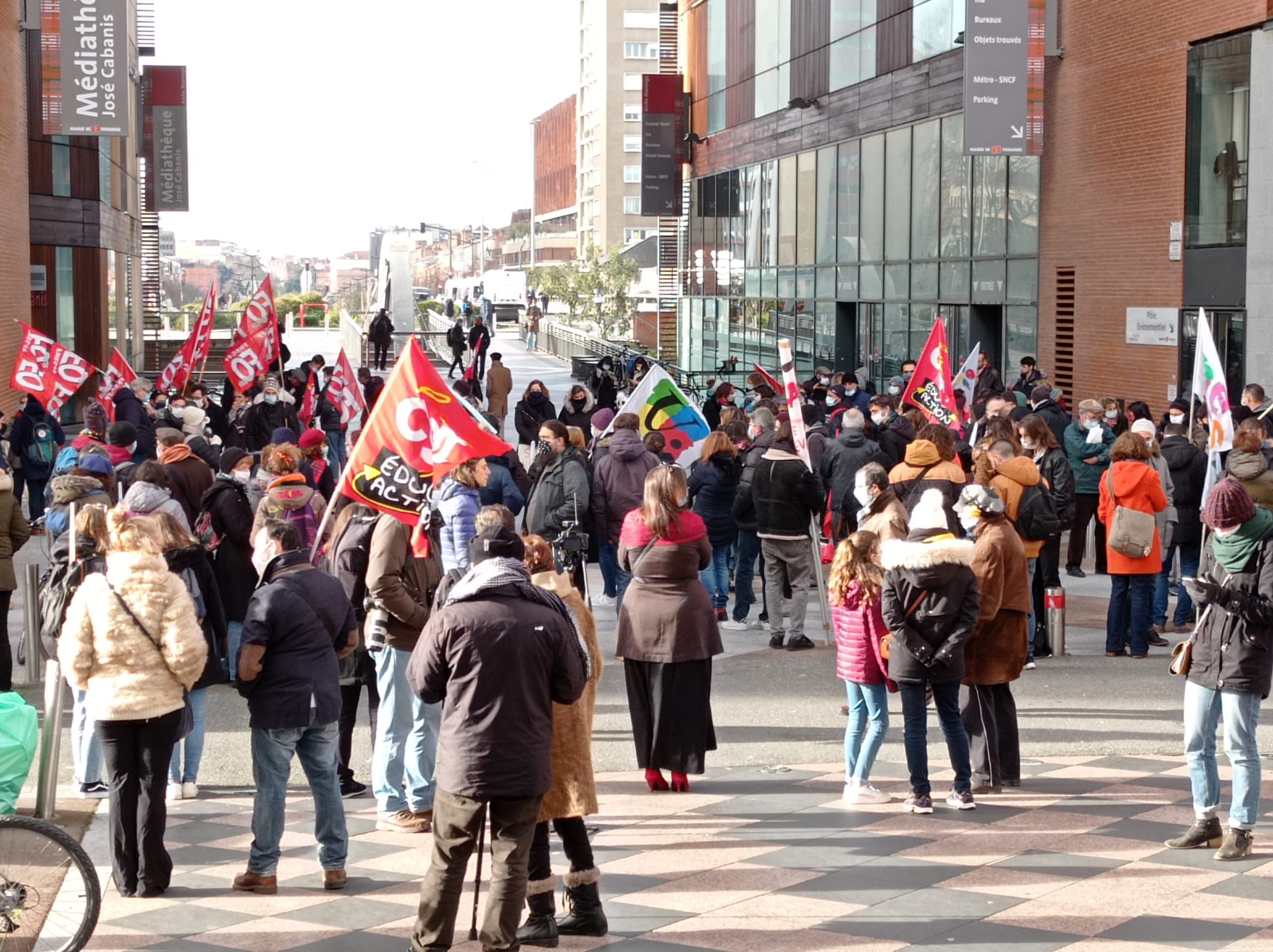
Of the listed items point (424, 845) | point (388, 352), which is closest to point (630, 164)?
point (388, 352)

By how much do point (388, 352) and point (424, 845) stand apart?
141 feet

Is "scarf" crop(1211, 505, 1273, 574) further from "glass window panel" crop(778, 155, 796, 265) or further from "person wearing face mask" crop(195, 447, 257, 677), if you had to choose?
"glass window panel" crop(778, 155, 796, 265)

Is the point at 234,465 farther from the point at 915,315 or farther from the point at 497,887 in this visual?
the point at 915,315

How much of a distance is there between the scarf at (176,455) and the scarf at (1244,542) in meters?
7.94

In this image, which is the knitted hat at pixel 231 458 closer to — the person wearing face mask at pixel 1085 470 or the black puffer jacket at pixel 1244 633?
the black puffer jacket at pixel 1244 633

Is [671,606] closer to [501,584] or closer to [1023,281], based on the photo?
[501,584]

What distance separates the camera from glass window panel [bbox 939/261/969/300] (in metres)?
30.6

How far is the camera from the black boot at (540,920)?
717 centimetres

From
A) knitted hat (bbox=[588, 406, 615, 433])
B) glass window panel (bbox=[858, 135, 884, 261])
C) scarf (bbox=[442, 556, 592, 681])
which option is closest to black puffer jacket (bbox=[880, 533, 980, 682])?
scarf (bbox=[442, 556, 592, 681])

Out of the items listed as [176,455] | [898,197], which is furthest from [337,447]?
[898,197]

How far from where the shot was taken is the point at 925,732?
9109mm

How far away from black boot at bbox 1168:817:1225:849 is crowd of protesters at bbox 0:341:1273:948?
1 cm

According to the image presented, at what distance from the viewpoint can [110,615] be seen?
7.72 m

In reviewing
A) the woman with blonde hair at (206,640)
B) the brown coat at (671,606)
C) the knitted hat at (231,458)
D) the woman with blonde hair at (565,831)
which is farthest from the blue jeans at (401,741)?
the knitted hat at (231,458)
